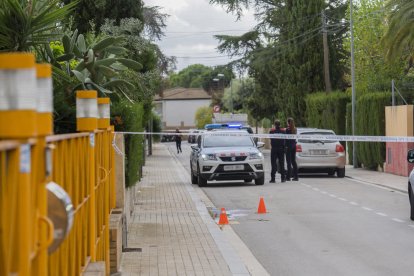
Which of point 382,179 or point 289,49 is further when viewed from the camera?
point 289,49

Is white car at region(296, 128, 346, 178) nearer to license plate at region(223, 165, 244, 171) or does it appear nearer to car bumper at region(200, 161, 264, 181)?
car bumper at region(200, 161, 264, 181)

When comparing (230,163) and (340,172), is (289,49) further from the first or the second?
(230,163)

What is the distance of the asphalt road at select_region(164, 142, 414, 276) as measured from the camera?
33.8 feet

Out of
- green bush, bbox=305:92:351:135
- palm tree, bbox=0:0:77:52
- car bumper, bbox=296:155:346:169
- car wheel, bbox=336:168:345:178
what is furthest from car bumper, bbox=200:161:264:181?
green bush, bbox=305:92:351:135

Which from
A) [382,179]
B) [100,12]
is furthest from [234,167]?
[100,12]

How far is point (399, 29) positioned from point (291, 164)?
6.94m

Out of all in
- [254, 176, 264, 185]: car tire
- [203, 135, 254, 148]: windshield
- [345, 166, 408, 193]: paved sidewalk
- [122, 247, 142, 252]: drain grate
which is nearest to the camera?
[122, 247, 142, 252]: drain grate

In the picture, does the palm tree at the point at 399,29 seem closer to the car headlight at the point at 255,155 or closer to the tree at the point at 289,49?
the car headlight at the point at 255,155

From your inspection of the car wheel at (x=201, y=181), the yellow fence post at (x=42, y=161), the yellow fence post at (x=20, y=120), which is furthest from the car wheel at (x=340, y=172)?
the yellow fence post at (x=20, y=120)

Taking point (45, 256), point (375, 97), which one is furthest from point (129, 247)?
point (375, 97)

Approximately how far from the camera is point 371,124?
106ft

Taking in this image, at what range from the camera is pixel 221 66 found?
5981 centimetres

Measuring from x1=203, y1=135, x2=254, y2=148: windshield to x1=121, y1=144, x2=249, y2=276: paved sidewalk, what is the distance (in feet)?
16.6

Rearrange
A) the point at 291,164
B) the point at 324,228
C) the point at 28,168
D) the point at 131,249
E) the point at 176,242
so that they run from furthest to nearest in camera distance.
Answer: the point at 291,164, the point at 324,228, the point at 176,242, the point at 131,249, the point at 28,168
